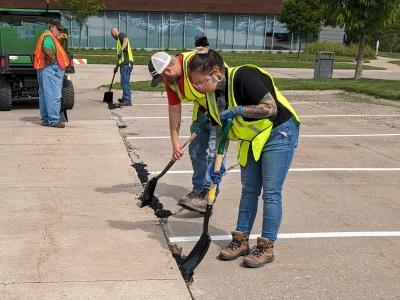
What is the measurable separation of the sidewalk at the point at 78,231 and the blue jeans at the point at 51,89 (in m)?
1.82

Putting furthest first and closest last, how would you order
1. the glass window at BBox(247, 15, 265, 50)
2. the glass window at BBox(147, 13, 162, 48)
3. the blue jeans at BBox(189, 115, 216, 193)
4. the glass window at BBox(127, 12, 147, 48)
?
the glass window at BBox(247, 15, 265, 50) < the glass window at BBox(147, 13, 162, 48) < the glass window at BBox(127, 12, 147, 48) < the blue jeans at BBox(189, 115, 216, 193)

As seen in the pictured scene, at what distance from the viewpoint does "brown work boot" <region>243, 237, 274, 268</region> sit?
12.7 ft

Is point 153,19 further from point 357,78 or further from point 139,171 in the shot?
point 139,171

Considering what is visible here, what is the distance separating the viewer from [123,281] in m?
3.55

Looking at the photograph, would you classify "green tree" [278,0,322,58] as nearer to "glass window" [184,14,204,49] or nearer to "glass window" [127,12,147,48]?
"glass window" [184,14,204,49]

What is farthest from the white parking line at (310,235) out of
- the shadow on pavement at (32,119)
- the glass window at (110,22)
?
the glass window at (110,22)

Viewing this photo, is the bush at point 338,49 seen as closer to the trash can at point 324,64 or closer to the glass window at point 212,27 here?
the glass window at point 212,27

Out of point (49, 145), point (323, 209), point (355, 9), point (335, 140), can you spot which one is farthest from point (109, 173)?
point (355, 9)

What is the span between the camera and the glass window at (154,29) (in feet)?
134

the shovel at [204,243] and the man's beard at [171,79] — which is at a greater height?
the man's beard at [171,79]

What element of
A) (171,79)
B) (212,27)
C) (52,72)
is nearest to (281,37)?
(212,27)

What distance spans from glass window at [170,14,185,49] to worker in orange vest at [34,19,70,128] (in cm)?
3251

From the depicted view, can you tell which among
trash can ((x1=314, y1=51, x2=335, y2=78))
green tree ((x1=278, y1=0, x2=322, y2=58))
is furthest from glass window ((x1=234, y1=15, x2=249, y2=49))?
trash can ((x1=314, y1=51, x2=335, y2=78))

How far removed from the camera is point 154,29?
4106cm
